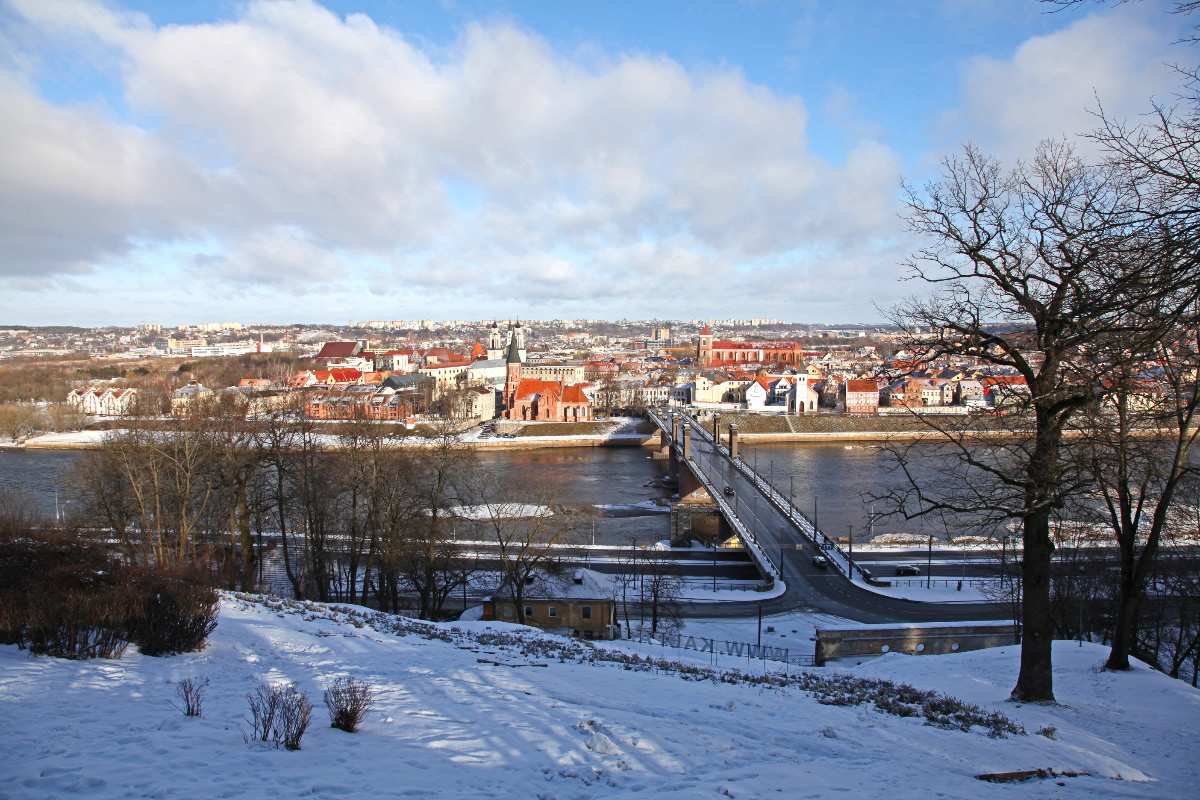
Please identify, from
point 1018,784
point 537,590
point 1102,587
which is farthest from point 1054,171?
point 537,590

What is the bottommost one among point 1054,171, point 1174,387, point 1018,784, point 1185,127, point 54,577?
point 1018,784

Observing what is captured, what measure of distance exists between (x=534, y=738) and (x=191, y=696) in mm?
2021

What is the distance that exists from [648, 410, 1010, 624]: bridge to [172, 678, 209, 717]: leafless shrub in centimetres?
1130

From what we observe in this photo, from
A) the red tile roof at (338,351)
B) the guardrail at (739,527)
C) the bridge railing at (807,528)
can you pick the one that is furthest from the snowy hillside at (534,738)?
the red tile roof at (338,351)

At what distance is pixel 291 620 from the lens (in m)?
7.23

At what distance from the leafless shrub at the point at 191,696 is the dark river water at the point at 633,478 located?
15.0 m

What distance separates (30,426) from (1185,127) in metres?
54.6

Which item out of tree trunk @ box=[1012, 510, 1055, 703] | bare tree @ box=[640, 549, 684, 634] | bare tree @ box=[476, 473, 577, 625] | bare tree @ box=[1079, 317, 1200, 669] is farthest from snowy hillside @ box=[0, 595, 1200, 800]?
bare tree @ box=[640, 549, 684, 634]

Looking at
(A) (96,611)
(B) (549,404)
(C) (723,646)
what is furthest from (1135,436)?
(B) (549,404)

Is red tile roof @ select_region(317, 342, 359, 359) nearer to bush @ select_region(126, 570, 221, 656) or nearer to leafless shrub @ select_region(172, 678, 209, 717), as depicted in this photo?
bush @ select_region(126, 570, 221, 656)

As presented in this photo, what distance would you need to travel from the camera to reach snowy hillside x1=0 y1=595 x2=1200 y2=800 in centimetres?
291

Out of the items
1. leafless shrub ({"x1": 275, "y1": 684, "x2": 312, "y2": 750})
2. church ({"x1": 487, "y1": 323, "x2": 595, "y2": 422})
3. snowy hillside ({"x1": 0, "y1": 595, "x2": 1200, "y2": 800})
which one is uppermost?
church ({"x1": 487, "y1": 323, "x2": 595, "y2": 422})

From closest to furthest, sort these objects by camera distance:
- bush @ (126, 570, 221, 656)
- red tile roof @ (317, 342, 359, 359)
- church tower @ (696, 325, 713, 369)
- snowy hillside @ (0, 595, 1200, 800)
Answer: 1. snowy hillside @ (0, 595, 1200, 800)
2. bush @ (126, 570, 221, 656)
3. red tile roof @ (317, 342, 359, 359)
4. church tower @ (696, 325, 713, 369)

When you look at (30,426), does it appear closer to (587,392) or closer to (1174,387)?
(587,392)
